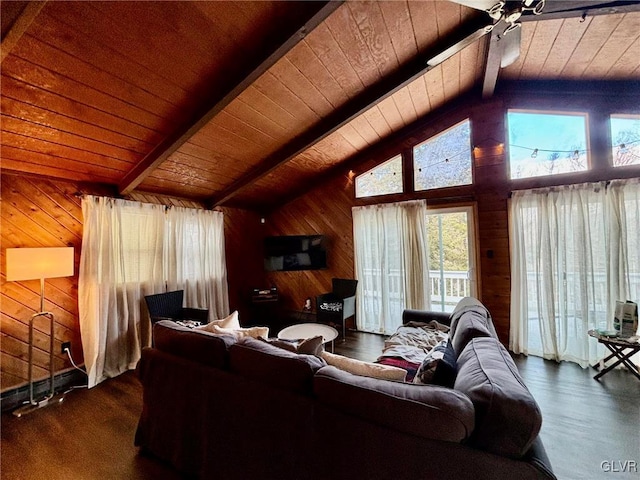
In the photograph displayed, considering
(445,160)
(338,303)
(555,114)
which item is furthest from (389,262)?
(555,114)

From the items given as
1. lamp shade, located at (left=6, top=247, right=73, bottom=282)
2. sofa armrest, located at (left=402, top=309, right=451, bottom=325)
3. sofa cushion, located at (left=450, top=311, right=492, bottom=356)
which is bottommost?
sofa armrest, located at (left=402, top=309, right=451, bottom=325)

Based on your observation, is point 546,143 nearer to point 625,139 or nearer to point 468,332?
point 625,139

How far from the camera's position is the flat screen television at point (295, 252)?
5000 millimetres

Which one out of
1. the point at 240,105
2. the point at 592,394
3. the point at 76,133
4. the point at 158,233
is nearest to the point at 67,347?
the point at 158,233

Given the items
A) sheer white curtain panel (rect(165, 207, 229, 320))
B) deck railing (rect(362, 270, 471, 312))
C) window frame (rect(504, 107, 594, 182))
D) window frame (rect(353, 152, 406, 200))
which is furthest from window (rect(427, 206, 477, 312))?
sheer white curtain panel (rect(165, 207, 229, 320))

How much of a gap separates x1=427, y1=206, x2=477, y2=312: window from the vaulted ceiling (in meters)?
1.70

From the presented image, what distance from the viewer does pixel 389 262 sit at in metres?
4.45

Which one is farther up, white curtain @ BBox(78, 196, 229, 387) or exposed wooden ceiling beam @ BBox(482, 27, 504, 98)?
exposed wooden ceiling beam @ BBox(482, 27, 504, 98)

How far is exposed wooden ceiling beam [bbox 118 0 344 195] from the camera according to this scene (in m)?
1.98

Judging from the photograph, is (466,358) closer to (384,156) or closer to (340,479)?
(340,479)

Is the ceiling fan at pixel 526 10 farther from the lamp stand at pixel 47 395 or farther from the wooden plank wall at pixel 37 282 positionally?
the lamp stand at pixel 47 395

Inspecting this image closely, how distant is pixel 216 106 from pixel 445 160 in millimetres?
3356

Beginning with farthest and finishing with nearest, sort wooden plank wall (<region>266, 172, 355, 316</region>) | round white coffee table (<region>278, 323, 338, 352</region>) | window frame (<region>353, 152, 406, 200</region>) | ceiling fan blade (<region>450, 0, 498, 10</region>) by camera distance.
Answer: wooden plank wall (<region>266, 172, 355, 316</region>), window frame (<region>353, 152, 406, 200</region>), round white coffee table (<region>278, 323, 338, 352</region>), ceiling fan blade (<region>450, 0, 498, 10</region>)

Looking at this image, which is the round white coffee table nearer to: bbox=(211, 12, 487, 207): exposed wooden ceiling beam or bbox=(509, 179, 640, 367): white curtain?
bbox=(211, 12, 487, 207): exposed wooden ceiling beam
